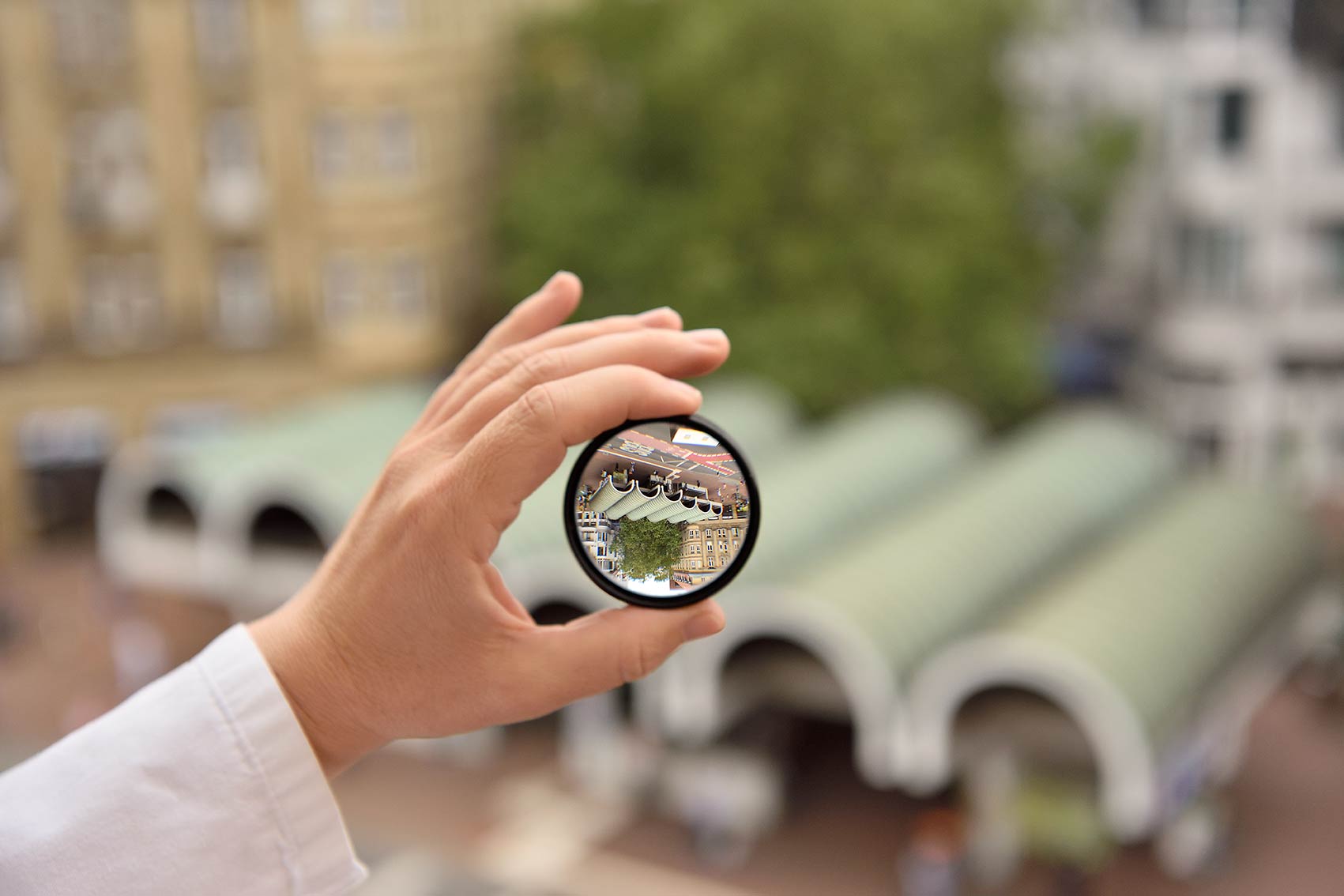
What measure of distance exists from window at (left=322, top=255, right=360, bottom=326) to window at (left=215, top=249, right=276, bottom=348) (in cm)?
131

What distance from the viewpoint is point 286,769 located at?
9.68 feet

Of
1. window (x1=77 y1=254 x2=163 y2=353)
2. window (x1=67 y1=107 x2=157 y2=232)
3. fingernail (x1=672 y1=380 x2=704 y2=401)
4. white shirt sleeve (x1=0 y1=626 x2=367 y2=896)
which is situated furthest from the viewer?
window (x1=77 y1=254 x2=163 y2=353)

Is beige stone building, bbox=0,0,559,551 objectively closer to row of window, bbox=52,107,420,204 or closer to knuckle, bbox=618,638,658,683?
row of window, bbox=52,107,420,204

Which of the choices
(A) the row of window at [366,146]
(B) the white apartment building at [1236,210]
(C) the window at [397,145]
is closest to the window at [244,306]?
(A) the row of window at [366,146]

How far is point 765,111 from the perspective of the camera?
87.9ft

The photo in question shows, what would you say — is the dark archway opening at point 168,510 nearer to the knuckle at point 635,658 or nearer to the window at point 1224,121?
the knuckle at point 635,658

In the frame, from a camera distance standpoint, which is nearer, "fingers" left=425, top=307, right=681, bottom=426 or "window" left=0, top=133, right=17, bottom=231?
"fingers" left=425, top=307, right=681, bottom=426

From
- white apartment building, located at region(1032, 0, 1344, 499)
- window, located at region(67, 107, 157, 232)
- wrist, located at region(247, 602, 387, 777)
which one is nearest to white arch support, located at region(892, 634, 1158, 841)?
wrist, located at region(247, 602, 387, 777)

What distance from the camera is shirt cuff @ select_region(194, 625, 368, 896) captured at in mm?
2943

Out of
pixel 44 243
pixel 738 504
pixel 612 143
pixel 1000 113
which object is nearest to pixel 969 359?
pixel 1000 113

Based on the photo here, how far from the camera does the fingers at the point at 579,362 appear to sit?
3115 millimetres

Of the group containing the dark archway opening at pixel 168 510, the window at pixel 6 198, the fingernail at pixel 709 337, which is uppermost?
the fingernail at pixel 709 337

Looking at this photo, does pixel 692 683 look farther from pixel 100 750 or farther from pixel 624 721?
pixel 100 750

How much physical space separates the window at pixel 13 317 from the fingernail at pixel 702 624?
103 feet
